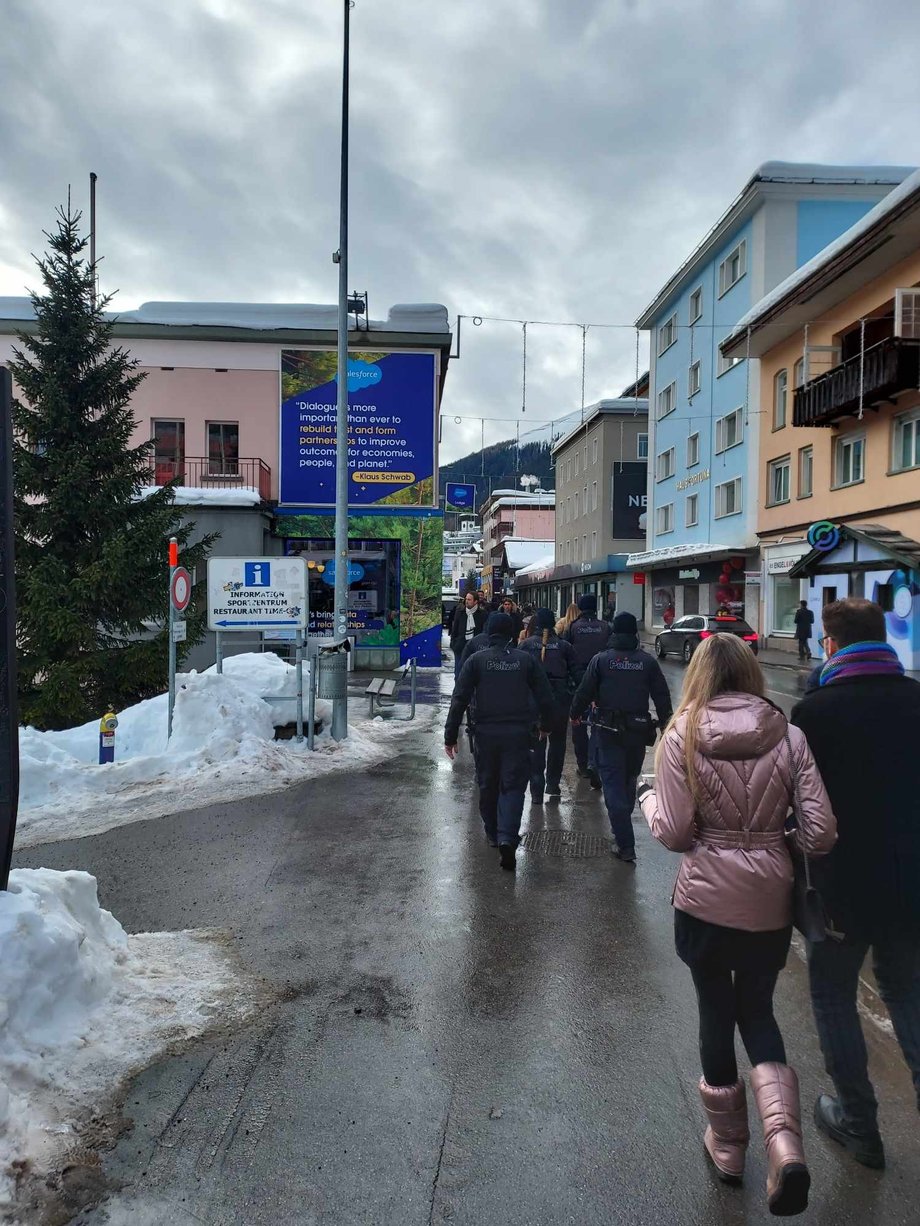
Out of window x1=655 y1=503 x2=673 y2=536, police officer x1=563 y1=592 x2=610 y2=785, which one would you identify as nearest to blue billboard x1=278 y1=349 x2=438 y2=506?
police officer x1=563 y1=592 x2=610 y2=785

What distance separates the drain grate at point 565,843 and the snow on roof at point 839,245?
62.8 ft

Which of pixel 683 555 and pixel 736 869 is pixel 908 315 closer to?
pixel 683 555

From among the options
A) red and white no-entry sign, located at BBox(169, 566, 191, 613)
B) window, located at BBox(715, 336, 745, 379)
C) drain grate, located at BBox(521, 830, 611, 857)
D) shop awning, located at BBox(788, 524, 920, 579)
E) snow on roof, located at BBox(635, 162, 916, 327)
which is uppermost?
snow on roof, located at BBox(635, 162, 916, 327)

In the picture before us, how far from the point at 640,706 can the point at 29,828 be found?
5225mm

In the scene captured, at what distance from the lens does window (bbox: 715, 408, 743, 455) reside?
3272cm

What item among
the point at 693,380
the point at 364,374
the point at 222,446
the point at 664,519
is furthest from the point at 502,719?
the point at 664,519

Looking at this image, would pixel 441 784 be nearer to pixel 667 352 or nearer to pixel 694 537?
pixel 694 537

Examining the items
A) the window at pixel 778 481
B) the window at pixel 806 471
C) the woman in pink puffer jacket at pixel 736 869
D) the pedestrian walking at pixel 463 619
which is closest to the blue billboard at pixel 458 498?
the pedestrian walking at pixel 463 619

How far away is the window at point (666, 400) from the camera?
3981 cm

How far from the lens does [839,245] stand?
22484 millimetres

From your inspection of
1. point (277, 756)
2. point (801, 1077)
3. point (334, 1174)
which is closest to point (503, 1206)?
point (334, 1174)

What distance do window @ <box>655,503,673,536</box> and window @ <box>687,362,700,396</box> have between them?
231 inches

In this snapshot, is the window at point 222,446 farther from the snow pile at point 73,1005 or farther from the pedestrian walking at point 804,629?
the snow pile at point 73,1005

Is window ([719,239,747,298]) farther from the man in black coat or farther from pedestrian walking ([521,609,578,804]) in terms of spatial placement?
the man in black coat
